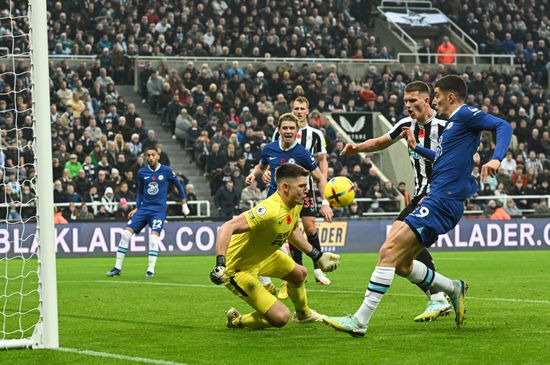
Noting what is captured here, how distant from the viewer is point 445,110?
9.91 meters

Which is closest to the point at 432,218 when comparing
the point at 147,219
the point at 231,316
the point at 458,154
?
the point at 458,154

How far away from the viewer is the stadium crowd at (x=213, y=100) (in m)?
28.7

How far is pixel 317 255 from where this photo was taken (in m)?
11.1

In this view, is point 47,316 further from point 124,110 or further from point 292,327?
point 124,110

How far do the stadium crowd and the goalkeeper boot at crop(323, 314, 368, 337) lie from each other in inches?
709

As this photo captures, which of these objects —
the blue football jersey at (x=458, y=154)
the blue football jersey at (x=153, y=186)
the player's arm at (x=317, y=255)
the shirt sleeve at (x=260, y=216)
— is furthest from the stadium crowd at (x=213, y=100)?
the blue football jersey at (x=458, y=154)

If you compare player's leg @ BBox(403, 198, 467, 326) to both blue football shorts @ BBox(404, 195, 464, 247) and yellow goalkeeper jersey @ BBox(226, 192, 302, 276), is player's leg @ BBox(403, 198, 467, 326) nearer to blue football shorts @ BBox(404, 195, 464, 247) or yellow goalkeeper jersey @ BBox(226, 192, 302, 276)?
blue football shorts @ BBox(404, 195, 464, 247)

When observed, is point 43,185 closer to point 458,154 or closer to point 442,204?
point 442,204

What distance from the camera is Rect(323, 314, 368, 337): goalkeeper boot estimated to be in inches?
364

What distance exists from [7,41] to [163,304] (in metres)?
21.9

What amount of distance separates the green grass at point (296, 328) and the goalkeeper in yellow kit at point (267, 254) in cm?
22

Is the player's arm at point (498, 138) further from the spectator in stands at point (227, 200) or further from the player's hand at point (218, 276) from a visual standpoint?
the spectator in stands at point (227, 200)

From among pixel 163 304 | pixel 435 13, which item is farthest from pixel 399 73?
pixel 163 304

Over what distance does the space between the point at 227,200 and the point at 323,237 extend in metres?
2.85
